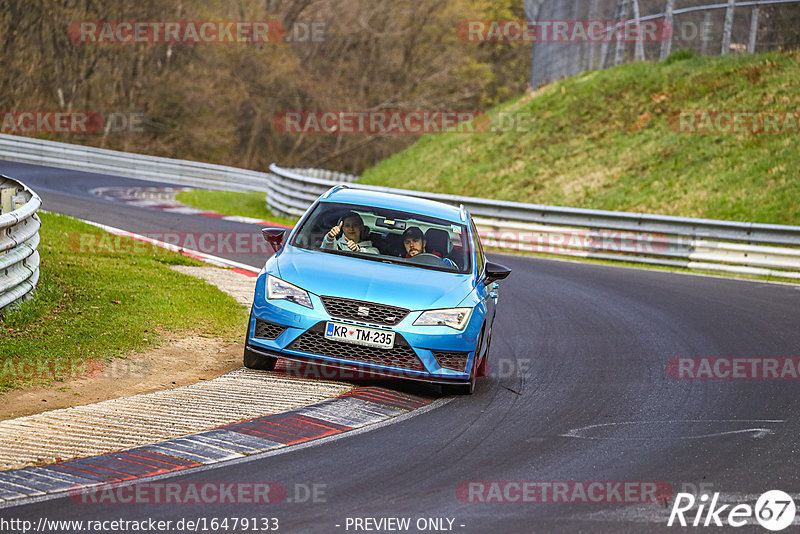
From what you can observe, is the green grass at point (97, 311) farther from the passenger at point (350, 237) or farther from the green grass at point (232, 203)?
the green grass at point (232, 203)

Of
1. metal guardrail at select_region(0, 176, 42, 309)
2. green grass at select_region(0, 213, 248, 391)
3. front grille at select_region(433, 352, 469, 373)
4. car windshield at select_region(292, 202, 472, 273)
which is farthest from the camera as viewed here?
metal guardrail at select_region(0, 176, 42, 309)

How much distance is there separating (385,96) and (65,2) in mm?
17801

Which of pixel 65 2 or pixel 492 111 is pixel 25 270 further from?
pixel 65 2

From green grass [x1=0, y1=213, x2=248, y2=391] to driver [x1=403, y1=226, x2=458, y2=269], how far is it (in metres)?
2.49

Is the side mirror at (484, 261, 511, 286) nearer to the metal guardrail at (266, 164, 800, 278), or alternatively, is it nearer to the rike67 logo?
the rike67 logo

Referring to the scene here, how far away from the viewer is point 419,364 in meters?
8.39

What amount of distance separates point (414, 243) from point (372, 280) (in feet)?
3.41

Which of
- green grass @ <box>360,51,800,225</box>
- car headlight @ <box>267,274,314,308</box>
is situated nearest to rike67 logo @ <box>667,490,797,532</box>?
car headlight @ <box>267,274,314,308</box>

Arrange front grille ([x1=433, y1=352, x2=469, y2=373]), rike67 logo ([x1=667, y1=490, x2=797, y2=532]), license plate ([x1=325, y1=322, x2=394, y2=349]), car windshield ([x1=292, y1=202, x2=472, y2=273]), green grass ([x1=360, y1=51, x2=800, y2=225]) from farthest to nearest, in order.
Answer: green grass ([x1=360, y1=51, x2=800, y2=225]) → car windshield ([x1=292, y1=202, x2=472, y2=273]) → front grille ([x1=433, y1=352, x2=469, y2=373]) → license plate ([x1=325, y1=322, x2=394, y2=349]) → rike67 logo ([x1=667, y1=490, x2=797, y2=532])

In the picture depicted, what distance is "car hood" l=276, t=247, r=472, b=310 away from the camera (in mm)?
8469

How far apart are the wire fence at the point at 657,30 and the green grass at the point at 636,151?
589mm

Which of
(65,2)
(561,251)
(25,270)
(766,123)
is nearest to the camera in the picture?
(25,270)

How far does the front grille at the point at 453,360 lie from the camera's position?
8.45 m

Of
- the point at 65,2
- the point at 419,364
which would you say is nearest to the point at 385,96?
the point at 65,2
